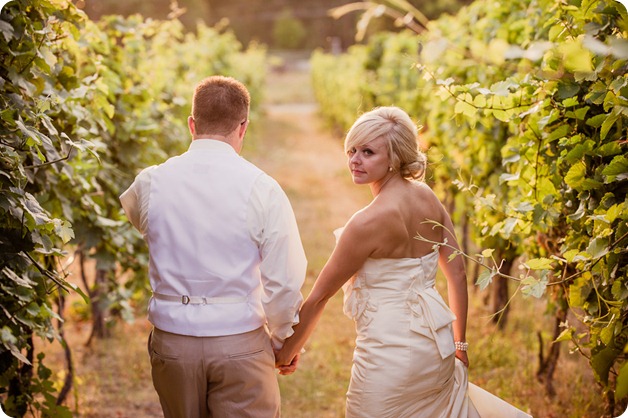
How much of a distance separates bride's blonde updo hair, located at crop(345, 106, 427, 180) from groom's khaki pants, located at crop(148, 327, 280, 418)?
994 millimetres

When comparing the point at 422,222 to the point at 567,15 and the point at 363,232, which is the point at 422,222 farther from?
the point at 567,15

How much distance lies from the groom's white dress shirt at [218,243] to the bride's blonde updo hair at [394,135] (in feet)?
1.77

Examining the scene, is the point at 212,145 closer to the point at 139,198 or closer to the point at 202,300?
the point at 139,198

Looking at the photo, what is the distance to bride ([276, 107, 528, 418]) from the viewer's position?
329cm

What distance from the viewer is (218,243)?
3.00 metres

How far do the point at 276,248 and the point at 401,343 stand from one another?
0.75m

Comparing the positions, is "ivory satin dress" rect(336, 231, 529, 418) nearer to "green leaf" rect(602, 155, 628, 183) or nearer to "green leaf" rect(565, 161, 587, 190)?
"green leaf" rect(565, 161, 587, 190)

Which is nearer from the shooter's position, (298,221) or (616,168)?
(616,168)

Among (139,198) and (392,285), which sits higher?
(139,198)

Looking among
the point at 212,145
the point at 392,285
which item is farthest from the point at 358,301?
the point at 212,145

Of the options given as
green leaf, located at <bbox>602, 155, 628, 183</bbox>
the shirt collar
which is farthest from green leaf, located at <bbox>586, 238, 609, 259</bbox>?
the shirt collar

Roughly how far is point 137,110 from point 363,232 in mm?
3238

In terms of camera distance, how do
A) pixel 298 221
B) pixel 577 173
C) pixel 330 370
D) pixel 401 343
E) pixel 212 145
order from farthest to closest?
pixel 298 221, pixel 330 370, pixel 577 173, pixel 401 343, pixel 212 145

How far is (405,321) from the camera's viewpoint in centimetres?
332
